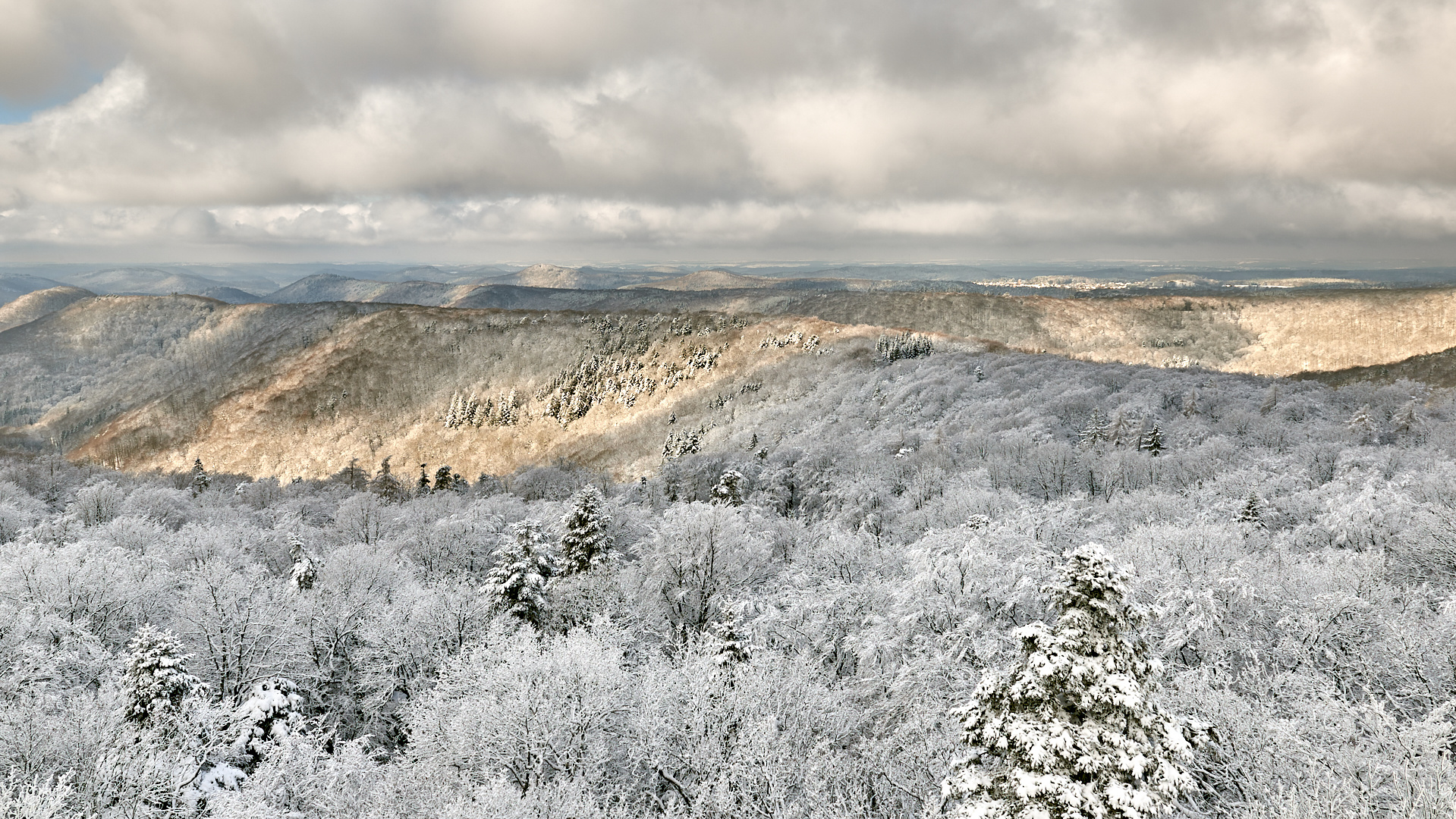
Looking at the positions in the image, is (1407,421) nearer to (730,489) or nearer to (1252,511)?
(1252,511)

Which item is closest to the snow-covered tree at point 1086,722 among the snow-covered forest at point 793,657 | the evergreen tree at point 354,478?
the snow-covered forest at point 793,657

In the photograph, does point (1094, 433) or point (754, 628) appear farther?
point (1094, 433)

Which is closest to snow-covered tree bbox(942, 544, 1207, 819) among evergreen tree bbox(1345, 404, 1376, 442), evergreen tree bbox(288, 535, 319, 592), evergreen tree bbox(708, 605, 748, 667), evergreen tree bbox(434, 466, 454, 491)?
evergreen tree bbox(708, 605, 748, 667)

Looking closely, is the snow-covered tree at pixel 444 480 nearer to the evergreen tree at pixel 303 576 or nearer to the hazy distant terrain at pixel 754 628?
the hazy distant terrain at pixel 754 628

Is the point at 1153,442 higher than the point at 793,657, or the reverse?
the point at 1153,442

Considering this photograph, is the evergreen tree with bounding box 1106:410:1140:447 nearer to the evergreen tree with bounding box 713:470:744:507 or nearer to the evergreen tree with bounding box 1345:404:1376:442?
the evergreen tree with bounding box 1345:404:1376:442

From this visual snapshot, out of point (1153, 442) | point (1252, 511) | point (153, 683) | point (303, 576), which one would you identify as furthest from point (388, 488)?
point (1252, 511)
